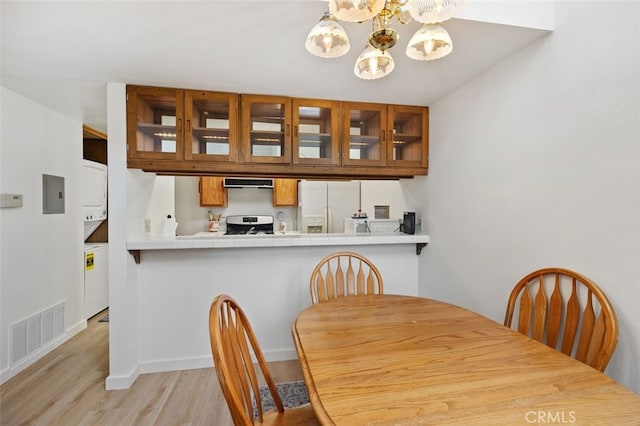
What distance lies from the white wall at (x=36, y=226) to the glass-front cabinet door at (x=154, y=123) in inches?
39.1

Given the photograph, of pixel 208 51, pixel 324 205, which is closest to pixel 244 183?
pixel 324 205

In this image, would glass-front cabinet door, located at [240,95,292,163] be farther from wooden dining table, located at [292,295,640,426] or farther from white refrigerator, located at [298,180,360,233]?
white refrigerator, located at [298,180,360,233]

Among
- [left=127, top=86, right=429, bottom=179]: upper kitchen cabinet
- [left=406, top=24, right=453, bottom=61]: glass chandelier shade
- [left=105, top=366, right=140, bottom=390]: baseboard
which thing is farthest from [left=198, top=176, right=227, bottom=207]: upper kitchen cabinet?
[left=406, top=24, right=453, bottom=61]: glass chandelier shade

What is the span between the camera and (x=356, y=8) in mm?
875

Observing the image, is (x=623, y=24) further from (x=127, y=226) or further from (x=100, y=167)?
(x=100, y=167)

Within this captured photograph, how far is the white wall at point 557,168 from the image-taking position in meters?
1.15

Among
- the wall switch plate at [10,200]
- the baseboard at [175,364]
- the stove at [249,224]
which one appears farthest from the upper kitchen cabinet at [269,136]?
the stove at [249,224]

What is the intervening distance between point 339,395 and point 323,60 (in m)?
1.71

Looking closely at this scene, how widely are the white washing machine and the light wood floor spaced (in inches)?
31.7

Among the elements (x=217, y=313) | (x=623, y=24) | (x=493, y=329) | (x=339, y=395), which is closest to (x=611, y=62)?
(x=623, y=24)

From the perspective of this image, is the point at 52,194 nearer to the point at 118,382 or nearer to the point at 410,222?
the point at 118,382

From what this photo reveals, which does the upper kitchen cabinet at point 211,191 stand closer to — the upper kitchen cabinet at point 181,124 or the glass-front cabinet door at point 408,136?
the upper kitchen cabinet at point 181,124

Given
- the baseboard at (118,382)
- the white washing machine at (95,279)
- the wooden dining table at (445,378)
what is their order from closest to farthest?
the wooden dining table at (445,378), the baseboard at (118,382), the white washing machine at (95,279)

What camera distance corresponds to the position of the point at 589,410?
2.43 ft
